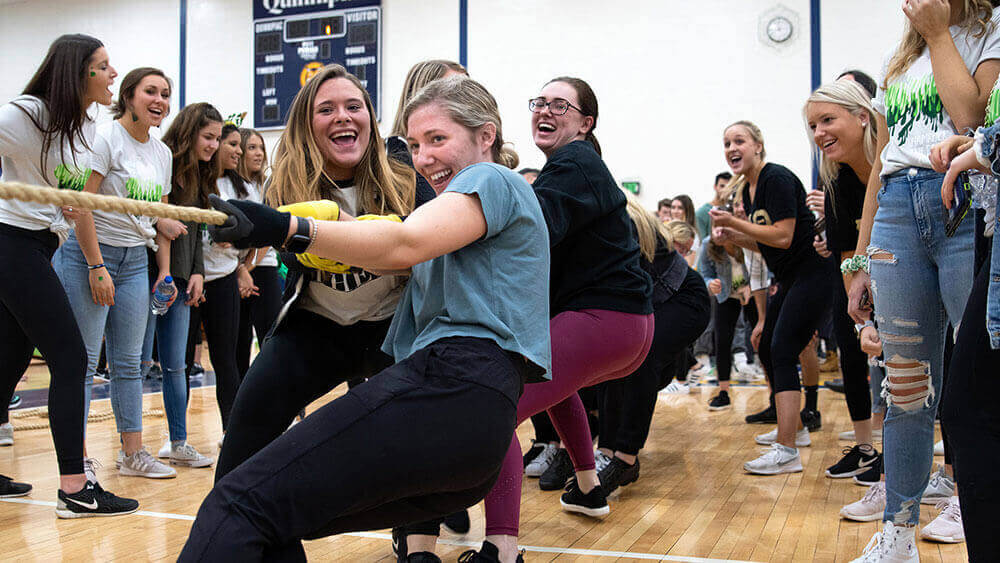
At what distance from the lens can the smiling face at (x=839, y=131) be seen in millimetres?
2924

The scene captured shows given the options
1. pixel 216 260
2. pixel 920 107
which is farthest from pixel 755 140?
pixel 216 260

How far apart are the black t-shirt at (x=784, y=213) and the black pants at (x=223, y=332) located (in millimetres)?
2529

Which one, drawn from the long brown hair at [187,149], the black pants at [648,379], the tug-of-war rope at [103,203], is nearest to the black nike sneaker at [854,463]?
the black pants at [648,379]

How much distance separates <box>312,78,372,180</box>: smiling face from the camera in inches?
87.1

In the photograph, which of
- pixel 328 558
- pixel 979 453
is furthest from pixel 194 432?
pixel 979 453

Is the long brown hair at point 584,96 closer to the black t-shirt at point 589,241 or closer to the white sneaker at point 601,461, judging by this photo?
the black t-shirt at point 589,241

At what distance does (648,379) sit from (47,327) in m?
2.24

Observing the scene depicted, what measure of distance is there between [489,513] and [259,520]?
977 millimetres

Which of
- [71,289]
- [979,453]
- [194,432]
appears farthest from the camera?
[194,432]

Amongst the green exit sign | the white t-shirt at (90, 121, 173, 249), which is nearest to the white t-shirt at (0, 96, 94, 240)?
the white t-shirt at (90, 121, 173, 249)

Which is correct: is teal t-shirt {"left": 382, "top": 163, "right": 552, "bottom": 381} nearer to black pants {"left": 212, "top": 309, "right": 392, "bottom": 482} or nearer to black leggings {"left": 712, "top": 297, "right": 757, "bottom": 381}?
black pants {"left": 212, "top": 309, "right": 392, "bottom": 482}

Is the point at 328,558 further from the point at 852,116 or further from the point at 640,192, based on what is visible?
the point at 640,192

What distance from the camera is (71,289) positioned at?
3131 mm

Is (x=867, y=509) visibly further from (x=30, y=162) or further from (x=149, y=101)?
(x=149, y=101)
